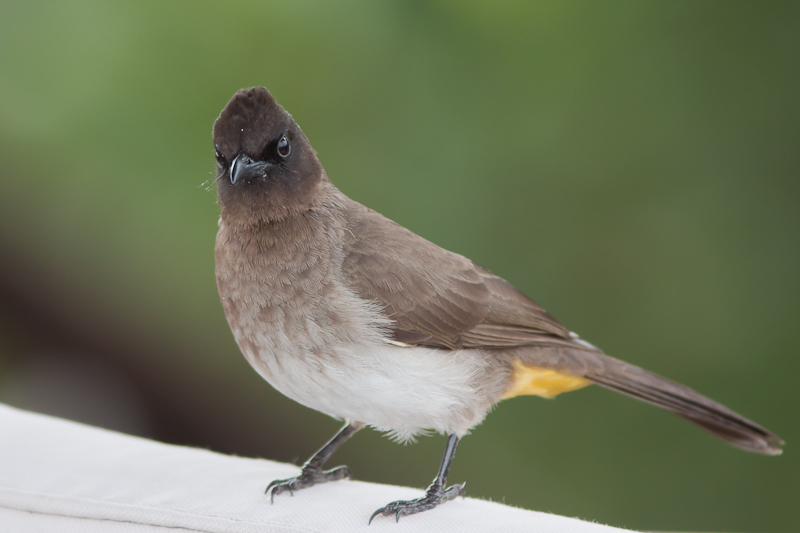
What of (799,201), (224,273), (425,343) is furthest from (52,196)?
(799,201)

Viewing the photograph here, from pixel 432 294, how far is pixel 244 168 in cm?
59

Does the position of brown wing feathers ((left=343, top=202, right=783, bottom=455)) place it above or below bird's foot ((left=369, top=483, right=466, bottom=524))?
above

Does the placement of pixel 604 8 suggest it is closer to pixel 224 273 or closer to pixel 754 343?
pixel 754 343

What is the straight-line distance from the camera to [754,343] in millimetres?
2660

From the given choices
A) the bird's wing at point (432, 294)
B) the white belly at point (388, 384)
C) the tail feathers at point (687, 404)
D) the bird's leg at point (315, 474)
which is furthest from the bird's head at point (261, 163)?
the tail feathers at point (687, 404)

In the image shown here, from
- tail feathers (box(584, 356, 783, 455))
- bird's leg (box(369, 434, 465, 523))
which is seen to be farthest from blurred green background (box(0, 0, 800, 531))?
bird's leg (box(369, 434, 465, 523))

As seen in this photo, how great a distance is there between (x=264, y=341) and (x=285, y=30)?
1525 mm

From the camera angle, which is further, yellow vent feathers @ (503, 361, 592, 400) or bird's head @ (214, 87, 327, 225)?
yellow vent feathers @ (503, 361, 592, 400)

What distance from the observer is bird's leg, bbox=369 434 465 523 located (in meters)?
1.61

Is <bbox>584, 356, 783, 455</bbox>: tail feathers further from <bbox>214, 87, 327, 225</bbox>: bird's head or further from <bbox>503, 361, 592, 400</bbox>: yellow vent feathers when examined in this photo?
<bbox>214, 87, 327, 225</bbox>: bird's head

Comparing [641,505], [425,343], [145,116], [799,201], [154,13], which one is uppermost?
[799,201]

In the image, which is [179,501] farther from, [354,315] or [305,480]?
[354,315]

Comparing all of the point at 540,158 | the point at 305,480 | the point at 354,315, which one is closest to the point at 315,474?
the point at 305,480

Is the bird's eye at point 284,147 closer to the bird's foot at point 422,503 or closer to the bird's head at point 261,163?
the bird's head at point 261,163
